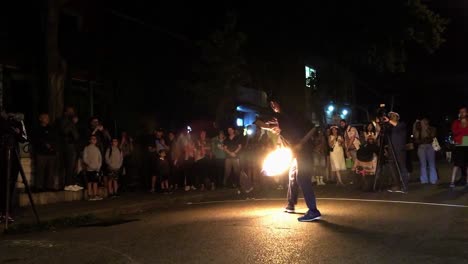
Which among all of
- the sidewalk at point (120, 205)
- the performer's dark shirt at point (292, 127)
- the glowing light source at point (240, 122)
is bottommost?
the sidewalk at point (120, 205)

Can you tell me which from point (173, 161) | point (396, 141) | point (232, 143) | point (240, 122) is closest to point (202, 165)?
point (173, 161)

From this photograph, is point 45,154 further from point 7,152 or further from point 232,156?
point 232,156

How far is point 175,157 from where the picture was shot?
1512cm

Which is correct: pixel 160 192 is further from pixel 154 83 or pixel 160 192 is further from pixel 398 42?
pixel 398 42

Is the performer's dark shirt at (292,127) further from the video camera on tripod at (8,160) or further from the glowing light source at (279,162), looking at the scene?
the video camera on tripod at (8,160)

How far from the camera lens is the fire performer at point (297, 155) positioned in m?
8.91

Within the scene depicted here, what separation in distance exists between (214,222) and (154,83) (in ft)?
42.2

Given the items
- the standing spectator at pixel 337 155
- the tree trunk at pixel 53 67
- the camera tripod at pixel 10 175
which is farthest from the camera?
the standing spectator at pixel 337 155

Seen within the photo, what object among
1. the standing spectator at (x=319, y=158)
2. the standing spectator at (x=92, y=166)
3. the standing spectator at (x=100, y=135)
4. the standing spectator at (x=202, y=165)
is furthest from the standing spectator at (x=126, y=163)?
the standing spectator at (x=319, y=158)

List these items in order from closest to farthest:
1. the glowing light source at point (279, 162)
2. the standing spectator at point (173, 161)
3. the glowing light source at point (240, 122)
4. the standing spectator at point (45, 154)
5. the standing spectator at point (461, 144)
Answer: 1. the glowing light source at point (279, 162)
2. the standing spectator at point (45, 154)
3. the standing spectator at point (461, 144)
4. the standing spectator at point (173, 161)
5. the glowing light source at point (240, 122)

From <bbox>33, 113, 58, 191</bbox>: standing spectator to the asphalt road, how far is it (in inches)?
150

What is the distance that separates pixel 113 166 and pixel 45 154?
188 cm

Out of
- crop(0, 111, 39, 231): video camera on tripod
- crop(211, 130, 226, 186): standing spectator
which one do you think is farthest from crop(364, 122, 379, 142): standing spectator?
crop(0, 111, 39, 231): video camera on tripod

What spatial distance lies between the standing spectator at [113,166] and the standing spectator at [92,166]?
45 cm
